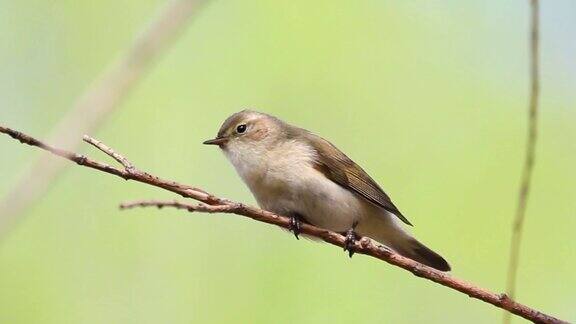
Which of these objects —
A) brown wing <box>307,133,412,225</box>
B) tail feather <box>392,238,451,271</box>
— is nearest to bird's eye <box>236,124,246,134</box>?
brown wing <box>307,133,412,225</box>

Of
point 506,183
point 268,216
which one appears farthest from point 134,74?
point 506,183

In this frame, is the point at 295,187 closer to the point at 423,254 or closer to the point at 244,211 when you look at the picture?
the point at 423,254

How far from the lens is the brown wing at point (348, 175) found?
480 centimetres

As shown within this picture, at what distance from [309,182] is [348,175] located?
41 cm

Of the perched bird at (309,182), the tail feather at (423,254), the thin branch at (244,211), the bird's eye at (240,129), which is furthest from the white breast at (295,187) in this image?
the thin branch at (244,211)

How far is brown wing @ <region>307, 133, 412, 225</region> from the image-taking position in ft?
15.8

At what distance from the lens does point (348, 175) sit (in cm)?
492

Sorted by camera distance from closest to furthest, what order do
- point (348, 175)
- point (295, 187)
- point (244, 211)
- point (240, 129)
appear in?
point (244, 211) < point (295, 187) < point (348, 175) < point (240, 129)

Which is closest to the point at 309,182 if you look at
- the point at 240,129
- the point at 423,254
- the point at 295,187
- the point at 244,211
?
the point at 295,187

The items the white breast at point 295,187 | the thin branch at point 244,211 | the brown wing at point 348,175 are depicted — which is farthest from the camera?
the brown wing at point 348,175

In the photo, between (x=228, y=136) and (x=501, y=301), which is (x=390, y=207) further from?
(x=501, y=301)

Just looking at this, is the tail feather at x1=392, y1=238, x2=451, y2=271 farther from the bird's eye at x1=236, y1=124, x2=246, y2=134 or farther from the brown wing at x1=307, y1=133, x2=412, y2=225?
the bird's eye at x1=236, y1=124, x2=246, y2=134

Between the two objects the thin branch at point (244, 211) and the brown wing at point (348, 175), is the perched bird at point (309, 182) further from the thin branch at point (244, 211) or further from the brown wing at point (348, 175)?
the thin branch at point (244, 211)

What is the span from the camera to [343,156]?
511 cm
